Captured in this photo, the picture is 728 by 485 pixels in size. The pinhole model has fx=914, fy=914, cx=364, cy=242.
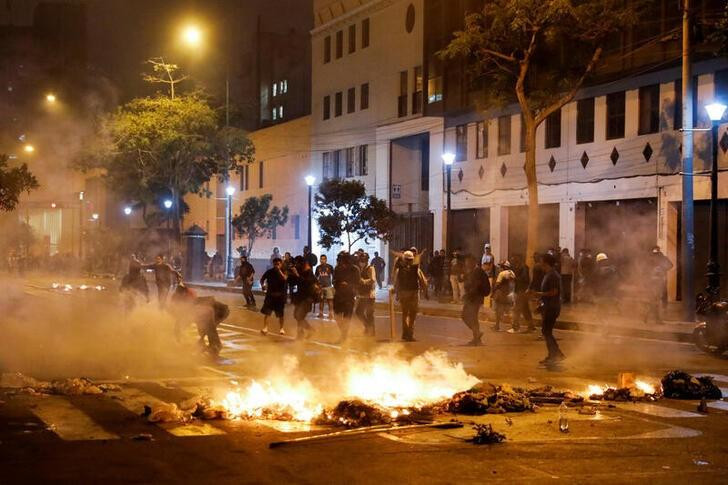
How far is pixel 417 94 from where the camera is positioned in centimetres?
3878

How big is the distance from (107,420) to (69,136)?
110ft

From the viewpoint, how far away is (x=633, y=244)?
2823cm

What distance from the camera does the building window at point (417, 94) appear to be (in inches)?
1519

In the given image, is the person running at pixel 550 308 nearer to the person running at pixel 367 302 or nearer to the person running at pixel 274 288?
the person running at pixel 367 302

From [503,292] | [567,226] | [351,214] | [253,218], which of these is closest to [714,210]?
[503,292]

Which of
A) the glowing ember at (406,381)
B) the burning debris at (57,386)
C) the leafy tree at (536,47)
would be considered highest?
the leafy tree at (536,47)

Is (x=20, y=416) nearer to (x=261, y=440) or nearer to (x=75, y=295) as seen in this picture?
(x=261, y=440)

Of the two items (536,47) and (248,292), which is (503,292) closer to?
(536,47)

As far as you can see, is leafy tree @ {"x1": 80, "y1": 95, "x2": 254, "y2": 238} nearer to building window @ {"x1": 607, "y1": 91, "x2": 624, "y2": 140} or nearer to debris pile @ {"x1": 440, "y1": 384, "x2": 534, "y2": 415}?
building window @ {"x1": 607, "y1": 91, "x2": 624, "y2": 140}

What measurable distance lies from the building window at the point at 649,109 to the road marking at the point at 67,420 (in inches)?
825

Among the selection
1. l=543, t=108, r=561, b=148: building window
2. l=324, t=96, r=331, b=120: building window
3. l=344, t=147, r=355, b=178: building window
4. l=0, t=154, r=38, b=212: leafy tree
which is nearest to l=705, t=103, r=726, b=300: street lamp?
l=543, t=108, r=561, b=148: building window

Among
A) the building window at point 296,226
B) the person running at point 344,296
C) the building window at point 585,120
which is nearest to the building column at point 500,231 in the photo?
the building window at point 585,120

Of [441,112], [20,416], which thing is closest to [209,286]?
[441,112]

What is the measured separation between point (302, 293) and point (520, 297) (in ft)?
16.7
